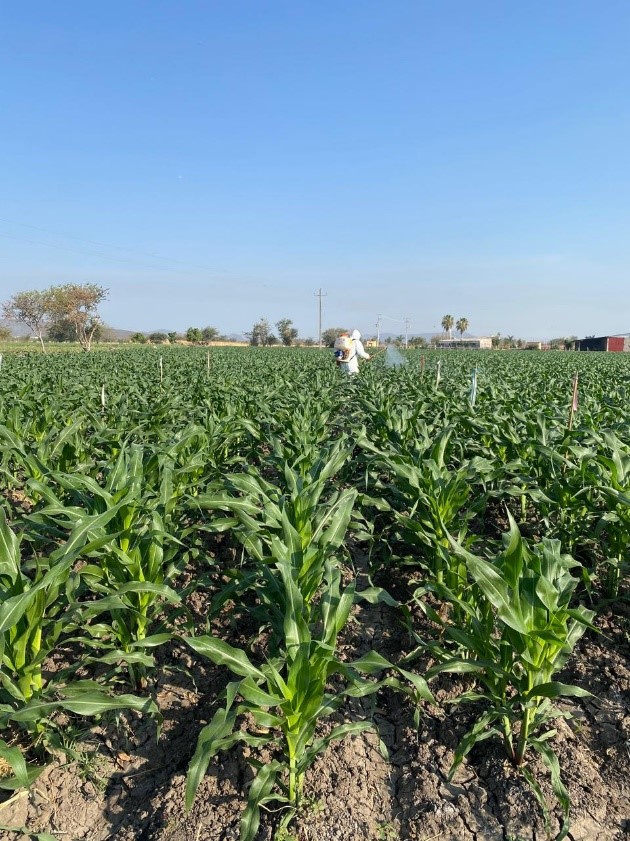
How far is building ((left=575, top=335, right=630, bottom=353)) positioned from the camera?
73062 millimetres

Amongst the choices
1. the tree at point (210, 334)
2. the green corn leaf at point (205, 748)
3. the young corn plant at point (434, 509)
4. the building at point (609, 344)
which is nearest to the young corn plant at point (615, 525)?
the young corn plant at point (434, 509)

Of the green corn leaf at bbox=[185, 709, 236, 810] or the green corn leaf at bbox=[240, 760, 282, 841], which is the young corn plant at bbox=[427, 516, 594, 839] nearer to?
the green corn leaf at bbox=[240, 760, 282, 841]

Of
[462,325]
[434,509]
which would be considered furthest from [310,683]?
[462,325]

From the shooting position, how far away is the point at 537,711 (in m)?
2.08

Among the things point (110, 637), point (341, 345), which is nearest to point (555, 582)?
point (110, 637)

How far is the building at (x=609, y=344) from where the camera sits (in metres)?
73.1

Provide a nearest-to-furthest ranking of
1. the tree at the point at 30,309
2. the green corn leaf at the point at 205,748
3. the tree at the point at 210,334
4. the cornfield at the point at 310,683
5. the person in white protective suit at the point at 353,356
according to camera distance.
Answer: the green corn leaf at the point at 205,748, the cornfield at the point at 310,683, the person in white protective suit at the point at 353,356, the tree at the point at 30,309, the tree at the point at 210,334

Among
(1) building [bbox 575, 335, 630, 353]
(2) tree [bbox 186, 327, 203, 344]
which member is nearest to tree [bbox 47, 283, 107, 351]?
(2) tree [bbox 186, 327, 203, 344]

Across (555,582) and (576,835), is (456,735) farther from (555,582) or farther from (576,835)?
(555,582)

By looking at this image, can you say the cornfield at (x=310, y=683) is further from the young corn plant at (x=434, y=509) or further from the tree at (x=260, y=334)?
the tree at (x=260, y=334)

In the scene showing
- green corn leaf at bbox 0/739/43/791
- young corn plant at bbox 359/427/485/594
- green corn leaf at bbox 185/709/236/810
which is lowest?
green corn leaf at bbox 0/739/43/791

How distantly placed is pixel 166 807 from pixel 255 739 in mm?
447

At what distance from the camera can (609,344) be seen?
2881 inches

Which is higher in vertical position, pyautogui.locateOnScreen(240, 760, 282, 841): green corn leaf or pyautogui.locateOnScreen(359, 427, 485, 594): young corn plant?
pyautogui.locateOnScreen(359, 427, 485, 594): young corn plant
